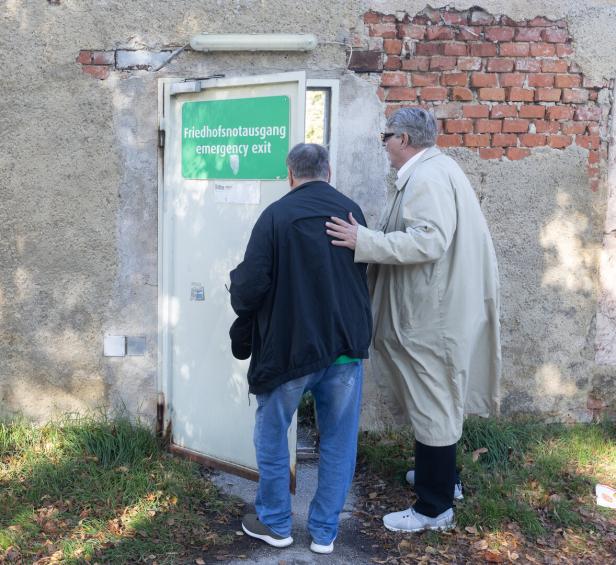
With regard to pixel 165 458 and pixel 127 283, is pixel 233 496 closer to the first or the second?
pixel 165 458

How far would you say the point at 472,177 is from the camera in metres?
4.57

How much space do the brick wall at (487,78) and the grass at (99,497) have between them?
104 inches

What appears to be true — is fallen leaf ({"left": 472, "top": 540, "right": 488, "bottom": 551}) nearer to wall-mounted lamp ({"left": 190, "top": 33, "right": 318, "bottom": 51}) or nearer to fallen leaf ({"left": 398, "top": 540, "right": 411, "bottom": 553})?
fallen leaf ({"left": 398, "top": 540, "right": 411, "bottom": 553})

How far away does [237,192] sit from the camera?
4.04 meters

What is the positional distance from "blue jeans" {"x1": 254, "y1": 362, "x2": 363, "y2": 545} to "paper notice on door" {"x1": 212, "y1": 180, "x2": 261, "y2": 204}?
47.2 inches

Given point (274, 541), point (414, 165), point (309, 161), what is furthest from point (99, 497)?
point (414, 165)

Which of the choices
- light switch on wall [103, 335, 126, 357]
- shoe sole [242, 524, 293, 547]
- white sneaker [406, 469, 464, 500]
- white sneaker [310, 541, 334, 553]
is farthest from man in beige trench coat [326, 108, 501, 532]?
light switch on wall [103, 335, 126, 357]

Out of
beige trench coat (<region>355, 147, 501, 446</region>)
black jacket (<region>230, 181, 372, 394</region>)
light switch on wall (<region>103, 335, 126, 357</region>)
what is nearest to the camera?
black jacket (<region>230, 181, 372, 394</region>)

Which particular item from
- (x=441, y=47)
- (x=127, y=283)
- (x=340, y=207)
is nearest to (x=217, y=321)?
(x=127, y=283)

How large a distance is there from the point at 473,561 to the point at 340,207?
1849mm

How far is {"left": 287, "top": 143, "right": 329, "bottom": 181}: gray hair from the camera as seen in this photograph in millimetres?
3211

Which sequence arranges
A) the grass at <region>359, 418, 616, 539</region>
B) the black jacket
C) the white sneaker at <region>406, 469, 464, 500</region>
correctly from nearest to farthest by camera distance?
1. the black jacket
2. the grass at <region>359, 418, 616, 539</region>
3. the white sneaker at <region>406, 469, 464, 500</region>

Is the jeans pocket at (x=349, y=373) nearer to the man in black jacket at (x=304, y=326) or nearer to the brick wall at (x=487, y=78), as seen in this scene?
the man in black jacket at (x=304, y=326)

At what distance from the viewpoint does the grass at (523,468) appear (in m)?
3.80
